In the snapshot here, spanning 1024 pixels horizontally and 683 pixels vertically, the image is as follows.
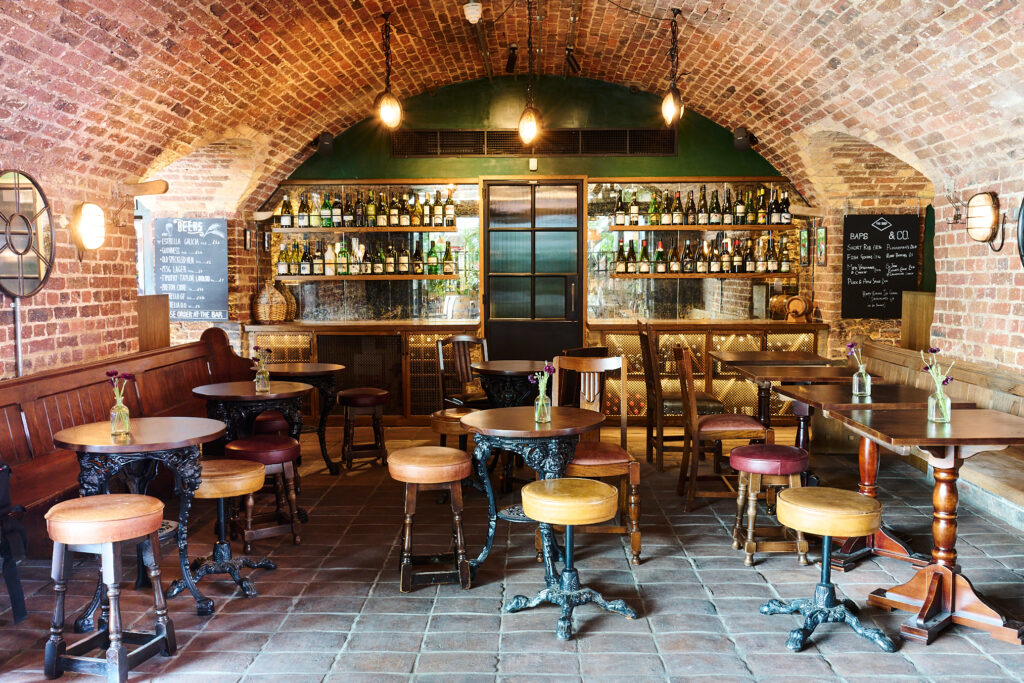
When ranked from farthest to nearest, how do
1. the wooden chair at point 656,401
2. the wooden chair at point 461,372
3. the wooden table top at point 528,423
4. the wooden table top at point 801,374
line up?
the wooden chair at point 461,372 → the wooden chair at point 656,401 → the wooden table top at point 801,374 → the wooden table top at point 528,423

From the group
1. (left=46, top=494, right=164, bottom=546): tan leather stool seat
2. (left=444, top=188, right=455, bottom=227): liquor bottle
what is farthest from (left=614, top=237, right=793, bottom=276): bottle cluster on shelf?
(left=46, top=494, right=164, bottom=546): tan leather stool seat

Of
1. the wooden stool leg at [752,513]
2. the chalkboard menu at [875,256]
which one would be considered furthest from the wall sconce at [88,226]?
the chalkboard menu at [875,256]

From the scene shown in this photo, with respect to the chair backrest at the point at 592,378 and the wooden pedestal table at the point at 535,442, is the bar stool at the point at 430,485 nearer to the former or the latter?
the wooden pedestal table at the point at 535,442

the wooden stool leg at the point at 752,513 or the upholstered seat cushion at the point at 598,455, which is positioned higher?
the upholstered seat cushion at the point at 598,455

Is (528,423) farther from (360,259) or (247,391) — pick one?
(360,259)

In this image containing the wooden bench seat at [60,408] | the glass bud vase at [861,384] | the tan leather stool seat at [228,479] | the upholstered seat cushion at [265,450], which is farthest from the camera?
the upholstered seat cushion at [265,450]

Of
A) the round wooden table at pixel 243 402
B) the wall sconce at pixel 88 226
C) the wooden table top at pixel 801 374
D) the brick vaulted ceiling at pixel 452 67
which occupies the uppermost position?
the brick vaulted ceiling at pixel 452 67

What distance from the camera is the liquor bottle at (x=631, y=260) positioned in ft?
28.3

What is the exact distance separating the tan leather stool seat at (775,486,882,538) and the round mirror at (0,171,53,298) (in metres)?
4.49

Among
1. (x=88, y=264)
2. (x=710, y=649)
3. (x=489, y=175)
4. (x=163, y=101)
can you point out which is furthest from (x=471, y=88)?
(x=710, y=649)

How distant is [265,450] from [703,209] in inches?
215

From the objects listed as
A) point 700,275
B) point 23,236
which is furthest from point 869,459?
point 23,236

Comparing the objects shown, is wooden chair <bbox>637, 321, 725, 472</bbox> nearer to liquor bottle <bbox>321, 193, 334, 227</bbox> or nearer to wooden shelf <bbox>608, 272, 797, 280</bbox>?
wooden shelf <bbox>608, 272, 797, 280</bbox>

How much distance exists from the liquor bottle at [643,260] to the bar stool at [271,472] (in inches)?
183
